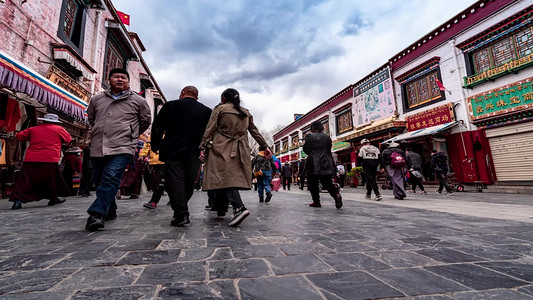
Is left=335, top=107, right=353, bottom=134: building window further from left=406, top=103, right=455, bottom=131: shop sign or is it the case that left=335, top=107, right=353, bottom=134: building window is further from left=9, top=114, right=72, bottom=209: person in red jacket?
left=9, top=114, right=72, bottom=209: person in red jacket

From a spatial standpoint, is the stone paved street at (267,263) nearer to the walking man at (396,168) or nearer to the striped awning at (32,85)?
the walking man at (396,168)

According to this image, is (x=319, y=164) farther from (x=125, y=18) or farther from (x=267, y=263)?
(x=125, y=18)

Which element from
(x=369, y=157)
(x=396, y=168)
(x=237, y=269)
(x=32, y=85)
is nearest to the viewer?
(x=237, y=269)

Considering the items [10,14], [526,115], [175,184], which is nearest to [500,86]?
[526,115]

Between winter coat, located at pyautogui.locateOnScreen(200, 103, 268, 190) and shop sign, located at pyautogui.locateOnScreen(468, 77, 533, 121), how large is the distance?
11165 millimetres

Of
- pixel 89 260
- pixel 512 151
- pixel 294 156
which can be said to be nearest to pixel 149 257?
pixel 89 260

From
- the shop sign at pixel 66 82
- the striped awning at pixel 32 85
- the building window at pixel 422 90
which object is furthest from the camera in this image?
the building window at pixel 422 90

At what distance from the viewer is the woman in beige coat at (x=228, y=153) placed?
3.02 metres

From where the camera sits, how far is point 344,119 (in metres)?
19.4

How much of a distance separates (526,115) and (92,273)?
1294 centimetres

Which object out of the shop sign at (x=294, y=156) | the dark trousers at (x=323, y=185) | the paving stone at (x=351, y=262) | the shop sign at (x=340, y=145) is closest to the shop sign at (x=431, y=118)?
the shop sign at (x=340, y=145)

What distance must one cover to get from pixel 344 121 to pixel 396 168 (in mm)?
13045

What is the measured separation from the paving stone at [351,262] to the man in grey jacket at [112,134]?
236cm

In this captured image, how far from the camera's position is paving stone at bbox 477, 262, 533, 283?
1.34 m
